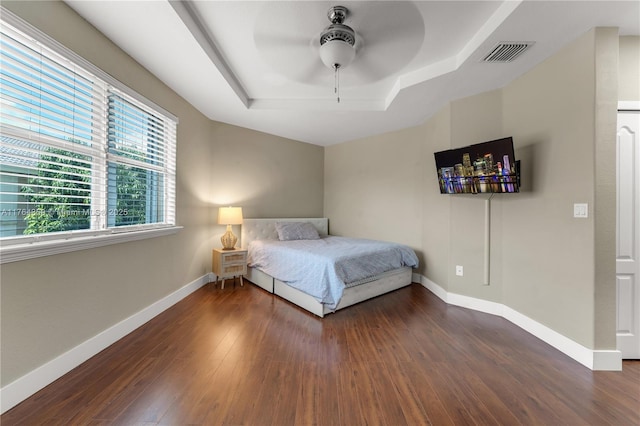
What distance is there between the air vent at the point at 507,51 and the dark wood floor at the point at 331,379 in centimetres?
261

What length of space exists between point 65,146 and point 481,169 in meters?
3.62

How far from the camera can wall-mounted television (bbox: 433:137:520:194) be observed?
7.62 feet

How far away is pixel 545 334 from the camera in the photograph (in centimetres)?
221

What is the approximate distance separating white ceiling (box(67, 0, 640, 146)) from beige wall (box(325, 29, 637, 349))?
23cm

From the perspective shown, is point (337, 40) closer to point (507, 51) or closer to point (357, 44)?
point (357, 44)

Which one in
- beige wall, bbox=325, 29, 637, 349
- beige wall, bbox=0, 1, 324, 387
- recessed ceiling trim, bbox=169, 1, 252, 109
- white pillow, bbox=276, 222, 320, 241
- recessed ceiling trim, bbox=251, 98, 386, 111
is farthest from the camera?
white pillow, bbox=276, 222, 320, 241

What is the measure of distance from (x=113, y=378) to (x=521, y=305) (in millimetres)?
3651

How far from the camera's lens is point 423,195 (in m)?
3.75

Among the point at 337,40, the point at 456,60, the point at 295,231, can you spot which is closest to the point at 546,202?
the point at 456,60

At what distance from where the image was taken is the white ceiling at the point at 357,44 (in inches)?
69.0

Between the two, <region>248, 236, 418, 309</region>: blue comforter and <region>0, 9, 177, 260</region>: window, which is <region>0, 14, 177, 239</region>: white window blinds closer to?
<region>0, 9, 177, 260</region>: window

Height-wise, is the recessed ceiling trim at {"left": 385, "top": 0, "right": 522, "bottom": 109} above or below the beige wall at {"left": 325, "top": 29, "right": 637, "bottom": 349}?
above

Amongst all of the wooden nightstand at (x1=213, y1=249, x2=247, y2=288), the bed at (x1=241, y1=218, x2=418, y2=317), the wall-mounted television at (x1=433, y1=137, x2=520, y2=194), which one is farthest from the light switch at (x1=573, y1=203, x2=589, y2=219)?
the wooden nightstand at (x1=213, y1=249, x2=247, y2=288)

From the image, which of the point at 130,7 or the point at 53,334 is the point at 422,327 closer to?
the point at 53,334
